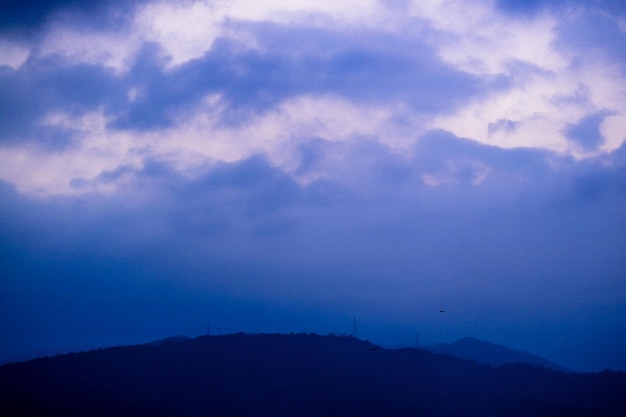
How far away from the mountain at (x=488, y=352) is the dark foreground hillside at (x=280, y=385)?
167 ft

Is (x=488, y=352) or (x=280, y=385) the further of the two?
(x=488, y=352)

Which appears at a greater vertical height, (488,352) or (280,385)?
(488,352)

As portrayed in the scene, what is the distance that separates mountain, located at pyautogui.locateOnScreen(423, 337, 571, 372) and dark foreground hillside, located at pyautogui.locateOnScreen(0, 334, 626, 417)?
167 ft

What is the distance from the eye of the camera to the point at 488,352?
444 ft

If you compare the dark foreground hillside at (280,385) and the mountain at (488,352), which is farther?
the mountain at (488,352)

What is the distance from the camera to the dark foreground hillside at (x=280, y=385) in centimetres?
6191

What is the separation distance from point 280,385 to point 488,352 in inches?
3335

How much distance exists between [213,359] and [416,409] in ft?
96.7

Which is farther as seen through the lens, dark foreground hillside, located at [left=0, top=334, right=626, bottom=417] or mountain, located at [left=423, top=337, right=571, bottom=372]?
mountain, located at [left=423, top=337, right=571, bottom=372]

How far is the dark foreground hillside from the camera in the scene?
61.9 metres

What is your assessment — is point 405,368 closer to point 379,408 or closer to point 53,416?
point 379,408

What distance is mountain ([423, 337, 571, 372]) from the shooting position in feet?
419

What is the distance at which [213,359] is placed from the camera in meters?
74.4

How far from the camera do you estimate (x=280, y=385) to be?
69375mm
